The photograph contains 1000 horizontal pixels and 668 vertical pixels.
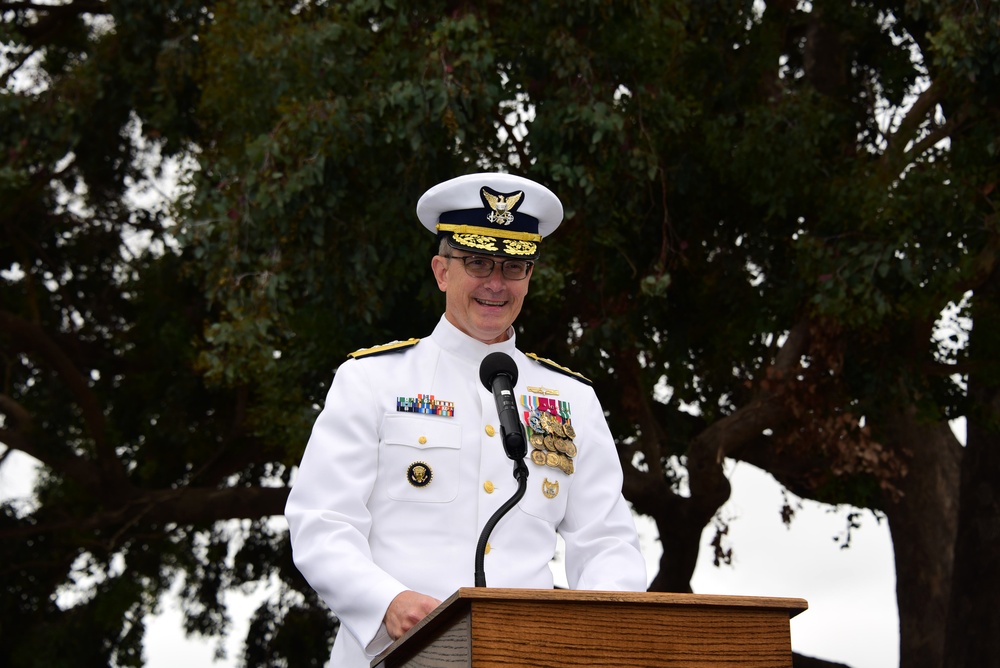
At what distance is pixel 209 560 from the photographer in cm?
1451

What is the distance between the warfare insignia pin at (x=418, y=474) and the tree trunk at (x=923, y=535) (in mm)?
9724

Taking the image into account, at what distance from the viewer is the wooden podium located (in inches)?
97.1

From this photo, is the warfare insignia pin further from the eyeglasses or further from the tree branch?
the tree branch

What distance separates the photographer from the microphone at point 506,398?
10.3ft

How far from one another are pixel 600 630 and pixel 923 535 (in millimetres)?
10824

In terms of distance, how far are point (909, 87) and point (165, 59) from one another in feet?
20.1

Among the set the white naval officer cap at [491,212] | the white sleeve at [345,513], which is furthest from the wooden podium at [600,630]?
the white naval officer cap at [491,212]

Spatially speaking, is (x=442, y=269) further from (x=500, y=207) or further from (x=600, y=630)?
Result: (x=600, y=630)

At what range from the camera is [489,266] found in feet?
12.0

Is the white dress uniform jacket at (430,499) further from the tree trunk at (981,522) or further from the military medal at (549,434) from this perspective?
the tree trunk at (981,522)

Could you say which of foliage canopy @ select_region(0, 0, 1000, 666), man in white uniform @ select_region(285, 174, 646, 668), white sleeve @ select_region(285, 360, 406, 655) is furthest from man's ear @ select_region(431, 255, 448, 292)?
foliage canopy @ select_region(0, 0, 1000, 666)

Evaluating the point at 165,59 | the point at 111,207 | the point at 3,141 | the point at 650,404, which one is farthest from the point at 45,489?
the point at 650,404

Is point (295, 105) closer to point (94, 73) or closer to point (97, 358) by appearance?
point (94, 73)

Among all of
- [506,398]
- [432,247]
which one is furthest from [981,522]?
[506,398]
